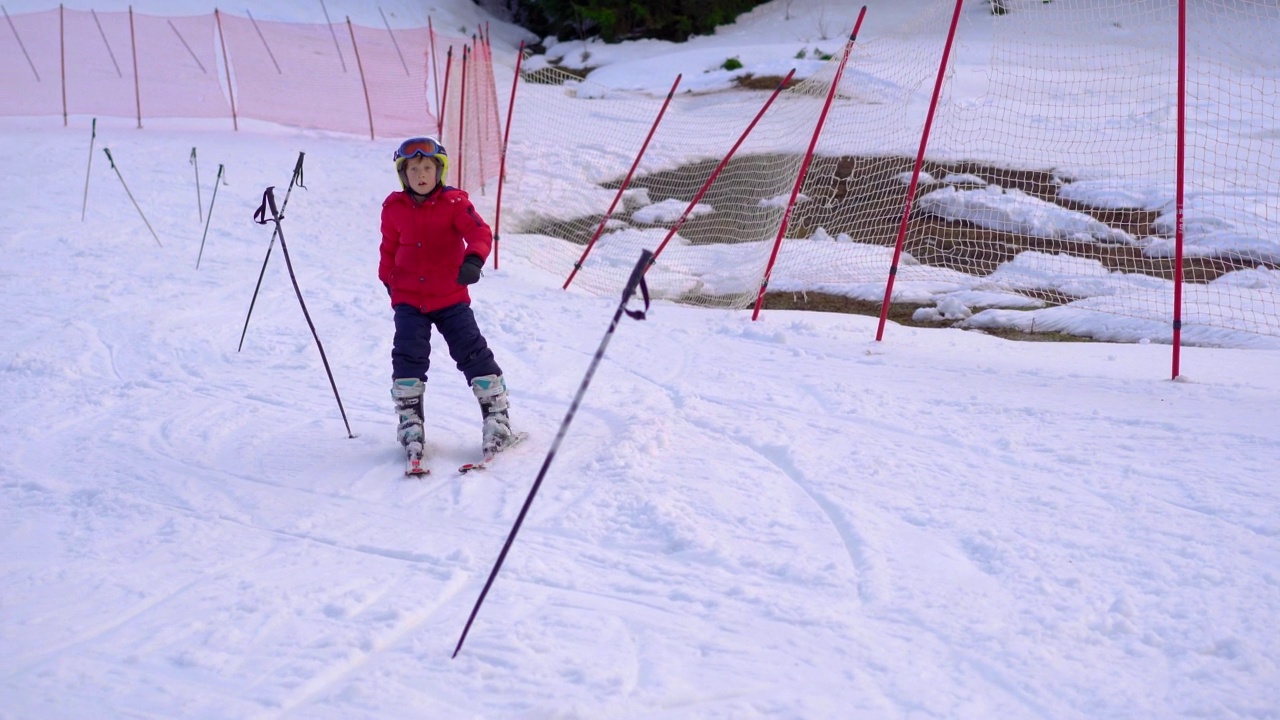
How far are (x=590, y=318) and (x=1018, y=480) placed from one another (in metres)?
3.96

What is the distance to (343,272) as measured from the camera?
27.9 feet

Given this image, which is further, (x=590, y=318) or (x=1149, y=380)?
(x=590, y=318)

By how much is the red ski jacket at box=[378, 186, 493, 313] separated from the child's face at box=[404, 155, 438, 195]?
0.18 ft

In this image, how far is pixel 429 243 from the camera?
4.52m

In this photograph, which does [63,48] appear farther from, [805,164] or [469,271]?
[469,271]

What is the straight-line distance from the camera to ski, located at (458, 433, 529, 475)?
4.48 m

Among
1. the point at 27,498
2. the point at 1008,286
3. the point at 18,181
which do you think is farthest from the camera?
the point at 18,181

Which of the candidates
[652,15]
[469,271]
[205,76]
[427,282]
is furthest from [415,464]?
[652,15]

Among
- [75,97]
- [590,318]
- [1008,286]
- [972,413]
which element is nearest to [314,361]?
[590,318]

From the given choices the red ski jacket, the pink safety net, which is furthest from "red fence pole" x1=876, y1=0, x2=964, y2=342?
the pink safety net

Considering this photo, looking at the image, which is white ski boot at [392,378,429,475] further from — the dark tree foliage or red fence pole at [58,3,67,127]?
the dark tree foliage

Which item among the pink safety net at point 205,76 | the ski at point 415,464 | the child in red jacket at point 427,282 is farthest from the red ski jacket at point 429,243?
the pink safety net at point 205,76

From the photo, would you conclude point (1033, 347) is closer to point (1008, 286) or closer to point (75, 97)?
point (1008, 286)

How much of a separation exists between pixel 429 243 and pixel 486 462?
1.01m
